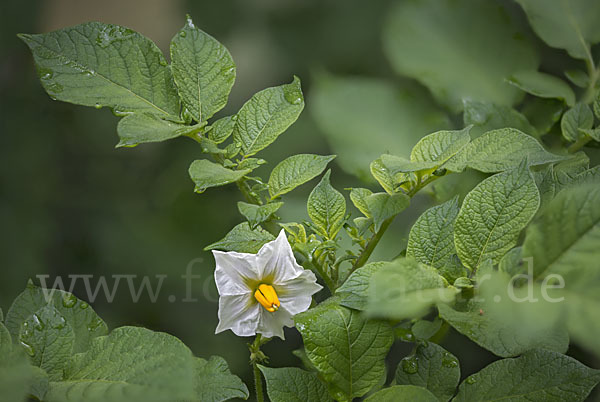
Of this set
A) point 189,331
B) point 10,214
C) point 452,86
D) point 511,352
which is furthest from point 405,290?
point 10,214

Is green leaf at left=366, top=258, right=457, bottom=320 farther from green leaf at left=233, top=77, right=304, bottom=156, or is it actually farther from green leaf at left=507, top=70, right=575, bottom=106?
green leaf at left=507, top=70, right=575, bottom=106

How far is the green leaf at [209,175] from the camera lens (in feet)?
1.35

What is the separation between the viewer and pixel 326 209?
1.52 feet

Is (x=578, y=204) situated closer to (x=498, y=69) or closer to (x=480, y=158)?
(x=480, y=158)

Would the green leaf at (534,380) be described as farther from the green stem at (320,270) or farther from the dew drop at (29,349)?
the dew drop at (29,349)

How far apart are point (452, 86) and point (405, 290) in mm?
345

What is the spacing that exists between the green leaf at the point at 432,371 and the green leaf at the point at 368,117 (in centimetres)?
23

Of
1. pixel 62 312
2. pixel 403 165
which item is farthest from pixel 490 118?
pixel 62 312

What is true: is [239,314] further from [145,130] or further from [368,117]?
[368,117]

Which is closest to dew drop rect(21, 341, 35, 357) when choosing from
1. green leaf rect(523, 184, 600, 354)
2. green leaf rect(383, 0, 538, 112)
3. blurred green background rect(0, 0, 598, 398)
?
green leaf rect(523, 184, 600, 354)

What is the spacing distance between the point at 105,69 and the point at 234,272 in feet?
0.57

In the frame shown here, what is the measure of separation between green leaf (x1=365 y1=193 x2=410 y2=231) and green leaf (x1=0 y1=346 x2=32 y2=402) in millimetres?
231

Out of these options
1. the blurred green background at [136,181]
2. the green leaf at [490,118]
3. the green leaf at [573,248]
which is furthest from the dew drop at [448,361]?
the blurred green background at [136,181]

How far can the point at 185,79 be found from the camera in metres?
0.47
